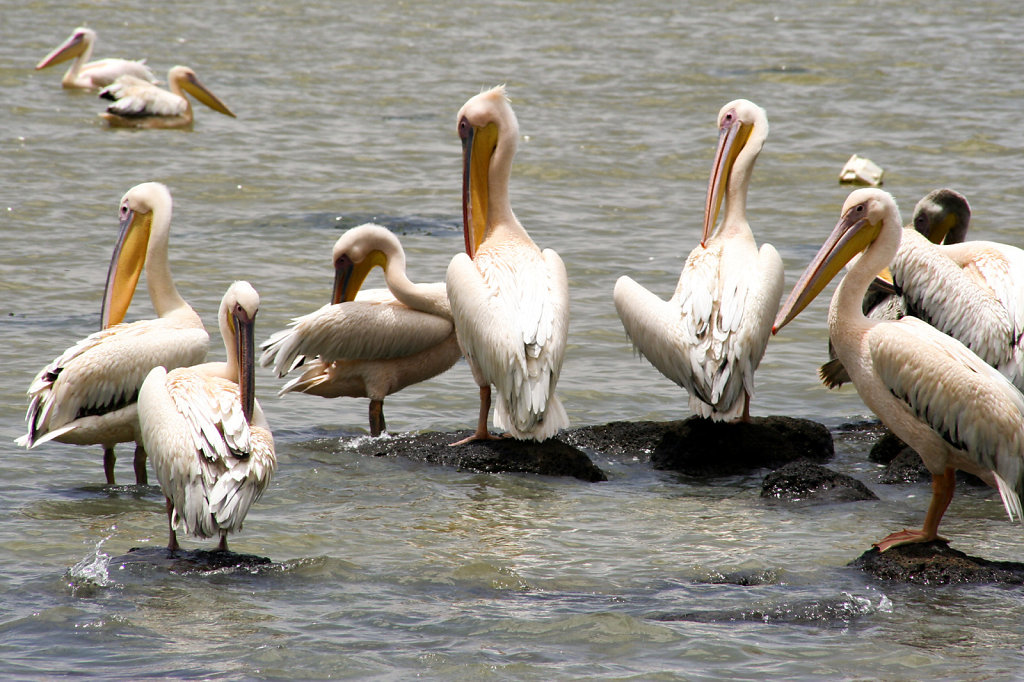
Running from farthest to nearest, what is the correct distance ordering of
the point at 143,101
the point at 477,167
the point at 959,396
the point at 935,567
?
the point at 143,101 → the point at 477,167 → the point at 959,396 → the point at 935,567

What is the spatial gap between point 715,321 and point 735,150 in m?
1.23

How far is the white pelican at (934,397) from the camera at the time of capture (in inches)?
185

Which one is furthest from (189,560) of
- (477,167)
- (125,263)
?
(477,167)

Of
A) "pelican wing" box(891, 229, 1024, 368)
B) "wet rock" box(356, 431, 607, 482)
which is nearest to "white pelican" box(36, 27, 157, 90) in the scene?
"wet rock" box(356, 431, 607, 482)

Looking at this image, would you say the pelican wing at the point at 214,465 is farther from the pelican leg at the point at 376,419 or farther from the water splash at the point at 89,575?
the pelican leg at the point at 376,419

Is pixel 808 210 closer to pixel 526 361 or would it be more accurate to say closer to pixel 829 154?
pixel 829 154

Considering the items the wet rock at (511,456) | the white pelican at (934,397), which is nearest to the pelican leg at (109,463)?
the wet rock at (511,456)

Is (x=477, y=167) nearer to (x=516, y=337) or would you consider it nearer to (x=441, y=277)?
(x=516, y=337)

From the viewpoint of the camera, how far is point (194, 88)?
47.5 feet

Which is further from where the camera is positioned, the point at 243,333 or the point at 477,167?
the point at 477,167

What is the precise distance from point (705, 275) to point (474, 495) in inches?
57.6

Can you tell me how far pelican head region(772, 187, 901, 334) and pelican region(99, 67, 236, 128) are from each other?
9921 mm

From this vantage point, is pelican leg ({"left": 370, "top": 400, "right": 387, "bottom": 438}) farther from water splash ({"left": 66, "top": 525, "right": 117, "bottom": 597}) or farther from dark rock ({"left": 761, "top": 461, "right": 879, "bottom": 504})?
water splash ({"left": 66, "top": 525, "right": 117, "bottom": 597})

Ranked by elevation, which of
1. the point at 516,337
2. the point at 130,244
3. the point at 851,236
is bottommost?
the point at 516,337
